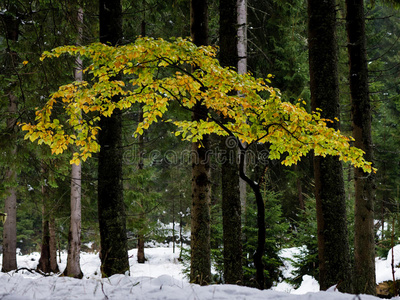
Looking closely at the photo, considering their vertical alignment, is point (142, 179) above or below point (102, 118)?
below

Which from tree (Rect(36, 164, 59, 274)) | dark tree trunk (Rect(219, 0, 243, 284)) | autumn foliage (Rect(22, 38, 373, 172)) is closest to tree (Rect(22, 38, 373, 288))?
autumn foliage (Rect(22, 38, 373, 172))

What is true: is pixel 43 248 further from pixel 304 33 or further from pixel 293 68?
pixel 304 33

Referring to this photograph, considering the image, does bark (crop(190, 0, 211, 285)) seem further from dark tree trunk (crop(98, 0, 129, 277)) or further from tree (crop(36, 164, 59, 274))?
tree (crop(36, 164, 59, 274))

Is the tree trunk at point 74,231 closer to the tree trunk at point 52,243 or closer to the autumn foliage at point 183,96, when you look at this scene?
the tree trunk at point 52,243

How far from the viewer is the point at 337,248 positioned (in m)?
4.93

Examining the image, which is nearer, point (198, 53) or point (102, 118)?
point (198, 53)

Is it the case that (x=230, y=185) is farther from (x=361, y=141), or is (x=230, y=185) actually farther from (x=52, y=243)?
(x=52, y=243)

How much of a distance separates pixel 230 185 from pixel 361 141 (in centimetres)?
343

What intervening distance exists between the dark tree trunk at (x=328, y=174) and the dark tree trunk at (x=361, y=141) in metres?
2.21

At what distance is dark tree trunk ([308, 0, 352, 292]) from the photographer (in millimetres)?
4945

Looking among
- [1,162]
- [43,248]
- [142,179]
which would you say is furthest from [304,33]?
[43,248]

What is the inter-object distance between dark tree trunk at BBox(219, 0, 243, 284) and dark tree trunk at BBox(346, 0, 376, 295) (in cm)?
289

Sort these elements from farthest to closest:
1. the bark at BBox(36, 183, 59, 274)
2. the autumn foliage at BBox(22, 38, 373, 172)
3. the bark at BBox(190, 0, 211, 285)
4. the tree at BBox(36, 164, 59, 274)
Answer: the bark at BBox(36, 183, 59, 274), the tree at BBox(36, 164, 59, 274), the bark at BBox(190, 0, 211, 285), the autumn foliage at BBox(22, 38, 373, 172)

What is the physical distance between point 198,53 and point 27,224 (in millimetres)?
31075
